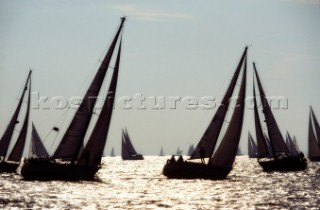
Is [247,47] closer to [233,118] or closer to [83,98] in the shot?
[233,118]

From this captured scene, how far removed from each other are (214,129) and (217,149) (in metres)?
1.81

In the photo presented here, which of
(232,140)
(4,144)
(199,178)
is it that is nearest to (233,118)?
(232,140)

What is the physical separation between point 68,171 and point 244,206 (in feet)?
54.5

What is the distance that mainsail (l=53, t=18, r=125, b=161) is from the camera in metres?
44.0

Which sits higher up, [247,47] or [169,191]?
[247,47]

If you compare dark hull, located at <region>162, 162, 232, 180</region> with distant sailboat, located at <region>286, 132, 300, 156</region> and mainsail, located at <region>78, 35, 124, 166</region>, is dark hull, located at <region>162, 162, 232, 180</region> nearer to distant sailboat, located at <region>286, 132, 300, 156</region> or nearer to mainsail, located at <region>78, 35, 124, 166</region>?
mainsail, located at <region>78, 35, 124, 166</region>

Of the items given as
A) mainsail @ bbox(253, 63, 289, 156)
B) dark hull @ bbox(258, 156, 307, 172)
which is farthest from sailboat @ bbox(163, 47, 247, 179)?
dark hull @ bbox(258, 156, 307, 172)

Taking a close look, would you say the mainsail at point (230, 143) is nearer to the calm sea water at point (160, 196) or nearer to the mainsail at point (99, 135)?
the calm sea water at point (160, 196)

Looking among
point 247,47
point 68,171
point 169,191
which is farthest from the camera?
point 247,47

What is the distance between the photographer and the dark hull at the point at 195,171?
159ft

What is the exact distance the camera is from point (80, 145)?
146 ft

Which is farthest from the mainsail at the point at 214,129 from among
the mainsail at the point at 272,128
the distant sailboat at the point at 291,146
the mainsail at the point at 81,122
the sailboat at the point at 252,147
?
the sailboat at the point at 252,147

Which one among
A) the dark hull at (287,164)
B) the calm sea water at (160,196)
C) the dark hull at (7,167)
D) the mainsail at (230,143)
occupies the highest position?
the mainsail at (230,143)

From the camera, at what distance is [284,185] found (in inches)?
1905
